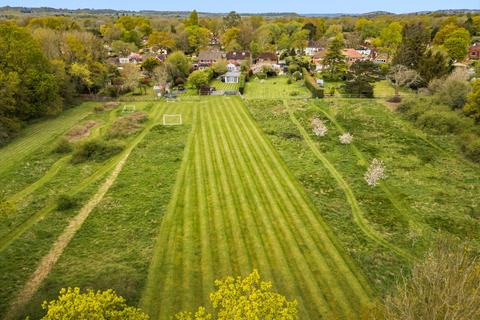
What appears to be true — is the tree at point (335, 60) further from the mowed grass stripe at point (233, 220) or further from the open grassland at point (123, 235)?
the open grassland at point (123, 235)

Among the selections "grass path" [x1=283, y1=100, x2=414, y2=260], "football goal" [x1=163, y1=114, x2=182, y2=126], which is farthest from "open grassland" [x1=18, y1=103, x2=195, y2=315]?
"grass path" [x1=283, y1=100, x2=414, y2=260]

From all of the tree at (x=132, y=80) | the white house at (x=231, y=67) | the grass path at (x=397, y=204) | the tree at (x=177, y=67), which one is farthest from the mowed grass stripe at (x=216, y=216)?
the white house at (x=231, y=67)

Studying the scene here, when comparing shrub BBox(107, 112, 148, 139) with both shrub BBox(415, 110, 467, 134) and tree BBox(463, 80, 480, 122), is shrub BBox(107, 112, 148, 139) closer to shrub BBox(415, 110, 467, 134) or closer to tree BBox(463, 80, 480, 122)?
shrub BBox(415, 110, 467, 134)

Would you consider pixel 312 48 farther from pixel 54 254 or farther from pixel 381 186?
pixel 54 254

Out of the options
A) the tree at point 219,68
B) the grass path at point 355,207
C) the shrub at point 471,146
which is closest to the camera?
the grass path at point 355,207

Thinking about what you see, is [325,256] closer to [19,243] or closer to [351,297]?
[351,297]

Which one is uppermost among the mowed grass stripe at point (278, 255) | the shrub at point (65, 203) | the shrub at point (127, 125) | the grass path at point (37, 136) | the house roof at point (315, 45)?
the house roof at point (315, 45)
